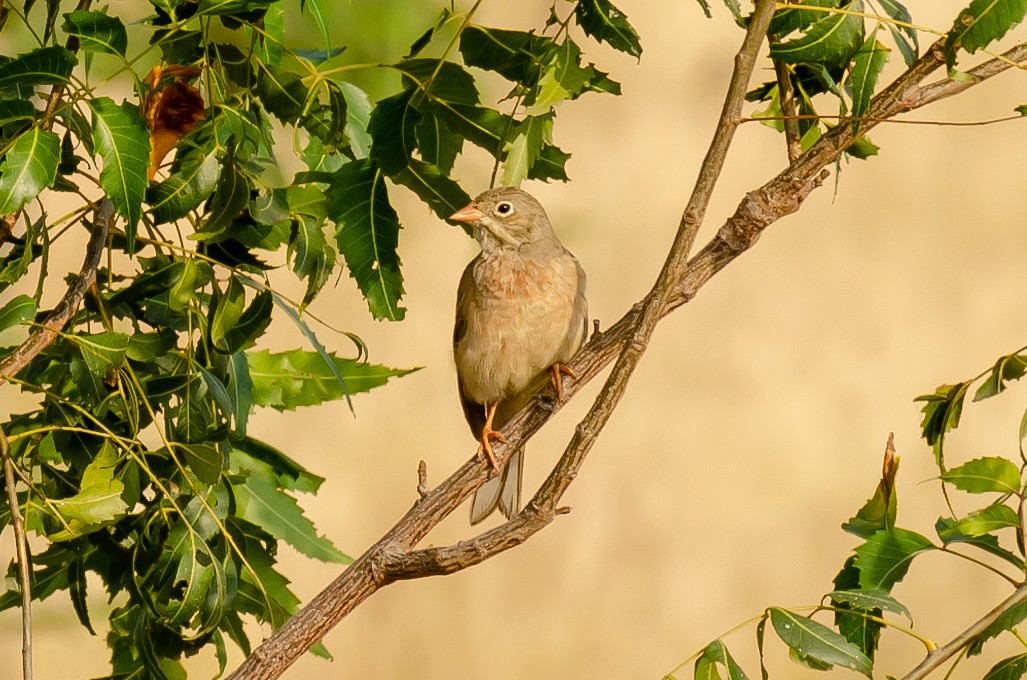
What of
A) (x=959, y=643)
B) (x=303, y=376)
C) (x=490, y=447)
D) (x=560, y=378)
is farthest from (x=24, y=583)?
(x=959, y=643)

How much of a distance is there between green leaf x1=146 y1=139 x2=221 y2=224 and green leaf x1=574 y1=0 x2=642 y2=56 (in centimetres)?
76

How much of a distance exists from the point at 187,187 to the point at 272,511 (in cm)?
109

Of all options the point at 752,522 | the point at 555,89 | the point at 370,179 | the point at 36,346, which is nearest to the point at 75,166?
the point at 36,346

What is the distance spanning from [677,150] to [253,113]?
832 centimetres

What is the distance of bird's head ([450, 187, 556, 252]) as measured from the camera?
4562 mm

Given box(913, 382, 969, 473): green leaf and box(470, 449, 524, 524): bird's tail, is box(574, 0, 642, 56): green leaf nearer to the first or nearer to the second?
box(913, 382, 969, 473): green leaf

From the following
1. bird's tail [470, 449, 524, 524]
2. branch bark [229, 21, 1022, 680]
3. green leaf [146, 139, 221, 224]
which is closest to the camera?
green leaf [146, 139, 221, 224]

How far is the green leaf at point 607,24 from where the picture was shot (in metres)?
2.48

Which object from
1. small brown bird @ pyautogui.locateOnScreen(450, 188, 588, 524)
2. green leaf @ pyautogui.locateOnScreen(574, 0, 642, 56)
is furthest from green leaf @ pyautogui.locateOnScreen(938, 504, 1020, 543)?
small brown bird @ pyautogui.locateOnScreen(450, 188, 588, 524)

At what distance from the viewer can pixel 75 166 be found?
8.54 feet

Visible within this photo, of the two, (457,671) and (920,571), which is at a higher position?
(457,671)

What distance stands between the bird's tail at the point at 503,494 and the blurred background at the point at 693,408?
142 inches

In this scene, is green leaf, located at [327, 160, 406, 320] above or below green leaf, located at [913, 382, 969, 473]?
above

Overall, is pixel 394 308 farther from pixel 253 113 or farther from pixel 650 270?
pixel 650 270
